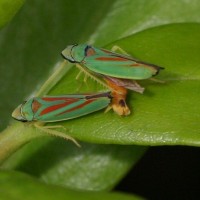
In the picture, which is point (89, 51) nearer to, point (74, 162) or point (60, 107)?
point (60, 107)

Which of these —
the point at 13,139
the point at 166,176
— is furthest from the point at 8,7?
the point at 166,176

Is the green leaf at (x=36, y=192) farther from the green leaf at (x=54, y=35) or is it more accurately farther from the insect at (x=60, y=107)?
the green leaf at (x=54, y=35)

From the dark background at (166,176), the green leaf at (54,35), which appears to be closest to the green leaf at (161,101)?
the green leaf at (54,35)

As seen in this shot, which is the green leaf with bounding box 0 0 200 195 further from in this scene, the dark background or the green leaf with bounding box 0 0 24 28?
the dark background

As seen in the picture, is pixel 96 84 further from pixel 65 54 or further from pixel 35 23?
pixel 35 23

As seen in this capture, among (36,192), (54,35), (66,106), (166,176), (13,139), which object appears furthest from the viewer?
(166,176)

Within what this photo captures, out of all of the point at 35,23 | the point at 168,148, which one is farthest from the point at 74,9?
the point at 168,148

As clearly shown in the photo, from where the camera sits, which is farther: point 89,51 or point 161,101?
point 89,51
